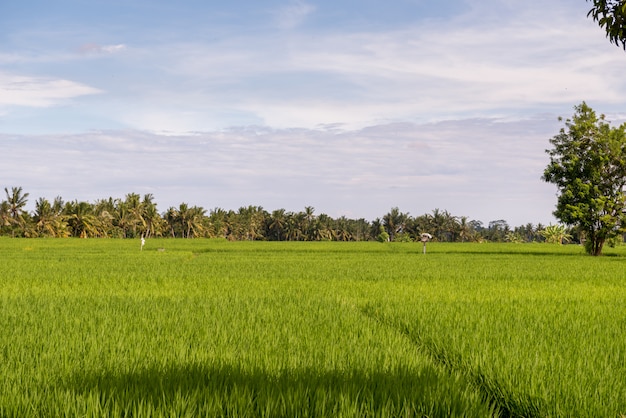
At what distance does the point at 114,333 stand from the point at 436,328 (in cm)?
411

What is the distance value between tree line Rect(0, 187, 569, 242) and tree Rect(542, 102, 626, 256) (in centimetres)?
4585

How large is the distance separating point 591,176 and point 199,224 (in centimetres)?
6683

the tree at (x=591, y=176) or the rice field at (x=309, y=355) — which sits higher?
the tree at (x=591, y=176)

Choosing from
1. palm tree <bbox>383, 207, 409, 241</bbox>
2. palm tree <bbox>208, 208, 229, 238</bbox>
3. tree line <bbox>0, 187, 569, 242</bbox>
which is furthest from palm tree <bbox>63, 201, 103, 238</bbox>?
palm tree <bbox>383, 207, 409, 241</bbox>

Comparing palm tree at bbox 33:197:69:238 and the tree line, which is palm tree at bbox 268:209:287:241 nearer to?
the tree line

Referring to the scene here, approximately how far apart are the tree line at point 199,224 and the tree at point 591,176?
150ft

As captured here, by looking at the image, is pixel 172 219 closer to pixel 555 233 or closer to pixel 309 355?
pixel 555 233

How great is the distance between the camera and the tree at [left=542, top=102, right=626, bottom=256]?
120 feet

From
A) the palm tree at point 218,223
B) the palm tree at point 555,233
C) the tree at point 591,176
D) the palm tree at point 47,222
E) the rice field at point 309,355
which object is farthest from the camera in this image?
the palm tree at point 218,223

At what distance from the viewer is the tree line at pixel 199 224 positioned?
72688mm

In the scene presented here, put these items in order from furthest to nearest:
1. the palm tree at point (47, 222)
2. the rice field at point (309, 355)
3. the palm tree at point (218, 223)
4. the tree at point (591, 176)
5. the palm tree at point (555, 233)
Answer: the palm tree at point (218, 223) → the palm tree at point (555, 233) → the palm tree at point (47, 222) → the tree at point (591, 176) → the rice field at point (309, 355)

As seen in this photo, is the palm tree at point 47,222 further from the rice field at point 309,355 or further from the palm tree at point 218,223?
the rice field at point 309,355

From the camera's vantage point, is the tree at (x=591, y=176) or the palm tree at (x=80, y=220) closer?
the tree at (x=591, y=176)

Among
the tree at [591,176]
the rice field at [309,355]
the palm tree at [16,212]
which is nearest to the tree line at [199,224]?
the palm tree at [16,212]
